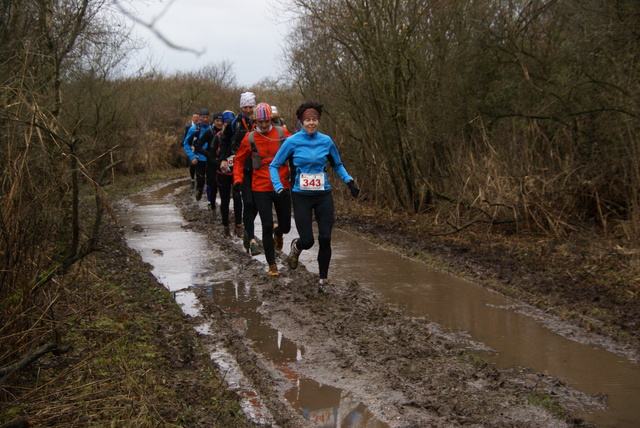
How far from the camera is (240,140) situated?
10078mm

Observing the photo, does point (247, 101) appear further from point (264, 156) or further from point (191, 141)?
point (191, 141)

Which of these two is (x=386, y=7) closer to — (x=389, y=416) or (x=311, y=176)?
(x=311, y=176)

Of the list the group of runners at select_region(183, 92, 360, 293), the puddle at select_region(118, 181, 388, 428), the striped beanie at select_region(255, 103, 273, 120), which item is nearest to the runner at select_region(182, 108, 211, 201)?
the puddle at select_region(118, 181, 388, 428)

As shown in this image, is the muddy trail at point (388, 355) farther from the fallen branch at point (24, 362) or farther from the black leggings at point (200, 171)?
the black leggings at point (200, 171)

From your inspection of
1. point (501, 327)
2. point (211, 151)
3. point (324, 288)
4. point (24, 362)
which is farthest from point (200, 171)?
point (24, 362)

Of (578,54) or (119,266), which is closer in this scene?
(119,266)

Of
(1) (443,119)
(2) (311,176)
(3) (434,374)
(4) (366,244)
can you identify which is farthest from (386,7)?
(3) (434,374)

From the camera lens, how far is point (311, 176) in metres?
7.71

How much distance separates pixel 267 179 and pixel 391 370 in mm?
A: 4005

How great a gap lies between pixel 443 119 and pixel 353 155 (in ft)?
12.8

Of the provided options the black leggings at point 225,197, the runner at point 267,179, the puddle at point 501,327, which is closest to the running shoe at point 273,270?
the runner at point 267,179

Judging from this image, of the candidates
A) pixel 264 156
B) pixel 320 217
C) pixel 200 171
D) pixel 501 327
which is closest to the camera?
pixel 501 327

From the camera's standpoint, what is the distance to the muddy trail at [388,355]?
4488 millimetres

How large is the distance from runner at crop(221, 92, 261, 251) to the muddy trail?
2.84 feet
